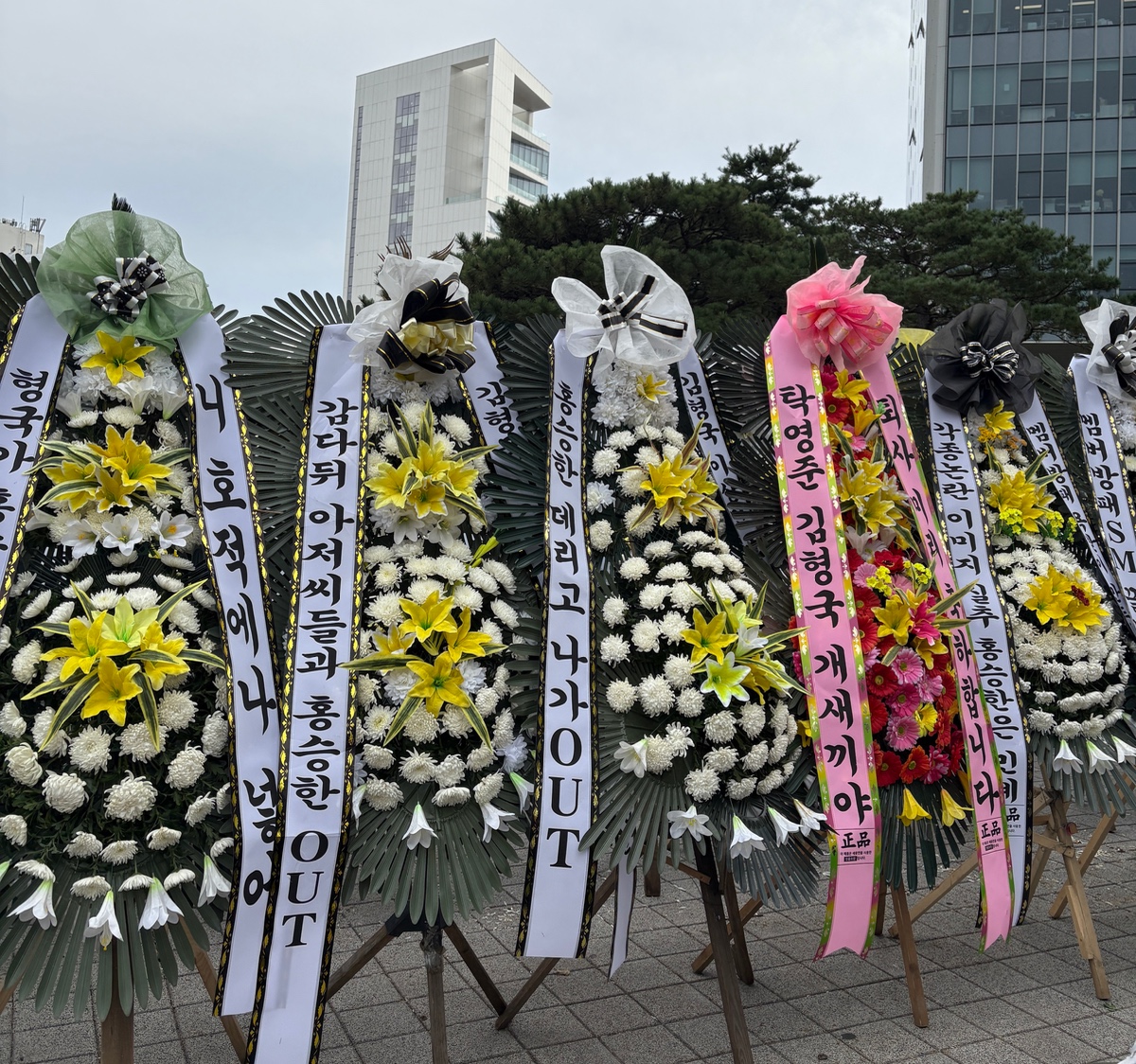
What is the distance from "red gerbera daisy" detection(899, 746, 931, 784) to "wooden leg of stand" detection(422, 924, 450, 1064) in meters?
1.55

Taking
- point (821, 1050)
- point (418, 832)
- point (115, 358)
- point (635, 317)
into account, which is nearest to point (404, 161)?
point (635, 317)

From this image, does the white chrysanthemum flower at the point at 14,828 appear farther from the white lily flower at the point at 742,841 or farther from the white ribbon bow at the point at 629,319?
the white ribbon bow at the point at 629,319

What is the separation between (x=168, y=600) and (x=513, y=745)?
0.96 metres

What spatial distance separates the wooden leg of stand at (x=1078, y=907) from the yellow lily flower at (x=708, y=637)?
1.75 meters

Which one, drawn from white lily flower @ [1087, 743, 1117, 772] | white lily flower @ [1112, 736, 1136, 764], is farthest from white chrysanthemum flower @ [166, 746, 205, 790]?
white lily flower @ [1112, 736, 1136, 764]

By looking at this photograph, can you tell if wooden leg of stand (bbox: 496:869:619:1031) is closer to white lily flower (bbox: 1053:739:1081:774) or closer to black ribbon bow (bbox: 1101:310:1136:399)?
white lily flower (bbox: 1053:739:1081:774)

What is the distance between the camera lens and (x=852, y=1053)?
3371 mm

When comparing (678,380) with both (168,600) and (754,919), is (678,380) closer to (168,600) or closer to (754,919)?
(168,600)

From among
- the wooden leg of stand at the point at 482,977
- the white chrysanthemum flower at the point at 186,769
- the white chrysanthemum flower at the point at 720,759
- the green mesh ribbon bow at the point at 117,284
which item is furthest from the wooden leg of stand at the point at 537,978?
the green mesh ribbon bow at the point at 117,284

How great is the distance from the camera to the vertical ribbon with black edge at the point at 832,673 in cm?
319

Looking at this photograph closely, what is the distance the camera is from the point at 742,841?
9.17 ft

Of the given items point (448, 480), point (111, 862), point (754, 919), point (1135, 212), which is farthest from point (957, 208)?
point (1135, 212)

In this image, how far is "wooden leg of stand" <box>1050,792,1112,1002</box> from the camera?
12.5 feet

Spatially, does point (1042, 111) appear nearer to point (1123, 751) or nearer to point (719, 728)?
point (1123, 751)
